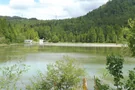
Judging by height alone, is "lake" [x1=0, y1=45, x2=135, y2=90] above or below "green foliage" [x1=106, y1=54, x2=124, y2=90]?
below

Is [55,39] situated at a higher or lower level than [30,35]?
lower

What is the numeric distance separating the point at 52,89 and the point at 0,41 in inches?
4331

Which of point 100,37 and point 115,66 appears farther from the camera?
point 100,37

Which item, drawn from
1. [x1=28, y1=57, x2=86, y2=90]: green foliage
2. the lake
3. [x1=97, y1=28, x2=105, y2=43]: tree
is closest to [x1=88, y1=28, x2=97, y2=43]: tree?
[x1=97, y1=28, x2=105, y2=43]: tree

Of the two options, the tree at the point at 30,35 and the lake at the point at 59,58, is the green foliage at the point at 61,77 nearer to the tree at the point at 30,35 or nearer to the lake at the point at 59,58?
the lake at the point at 59,58

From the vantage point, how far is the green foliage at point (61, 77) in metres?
14.5

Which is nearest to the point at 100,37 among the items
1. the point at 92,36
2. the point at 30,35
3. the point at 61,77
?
the point at 92,36

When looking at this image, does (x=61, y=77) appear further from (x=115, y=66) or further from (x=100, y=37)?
(x=100, y=37)

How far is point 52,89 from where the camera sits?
1451cm

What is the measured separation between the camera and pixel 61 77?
1460 centimetres

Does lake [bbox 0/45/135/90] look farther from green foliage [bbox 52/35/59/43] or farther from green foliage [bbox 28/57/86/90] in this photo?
green foliage [bbox 52/35/59/43]

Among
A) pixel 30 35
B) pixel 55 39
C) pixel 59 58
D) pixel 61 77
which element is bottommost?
pixel 59 58

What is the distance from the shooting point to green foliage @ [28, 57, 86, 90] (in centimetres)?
1448

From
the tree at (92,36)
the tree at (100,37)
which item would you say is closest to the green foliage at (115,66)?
the tree at (100,37)
